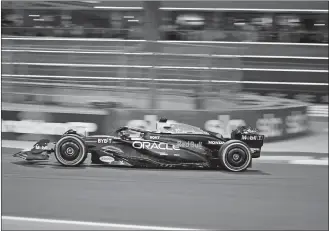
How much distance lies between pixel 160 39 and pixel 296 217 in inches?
40.2

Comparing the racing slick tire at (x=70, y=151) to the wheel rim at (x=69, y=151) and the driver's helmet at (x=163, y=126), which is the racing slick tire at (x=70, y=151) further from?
the driver's helmet at (x=163, y=126)

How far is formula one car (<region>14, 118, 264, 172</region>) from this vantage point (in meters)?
2.59

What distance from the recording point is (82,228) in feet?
7.56

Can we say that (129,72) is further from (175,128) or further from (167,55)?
(175,128)

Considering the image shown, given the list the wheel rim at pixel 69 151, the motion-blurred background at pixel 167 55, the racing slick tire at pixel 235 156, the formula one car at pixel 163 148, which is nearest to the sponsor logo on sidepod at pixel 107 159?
the formula one car at pixel 163 148

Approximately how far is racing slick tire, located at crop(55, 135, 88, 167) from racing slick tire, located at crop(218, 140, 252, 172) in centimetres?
69

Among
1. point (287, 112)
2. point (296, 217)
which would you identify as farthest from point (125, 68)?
point (296, 217)

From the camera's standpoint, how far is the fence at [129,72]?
2.58 meters

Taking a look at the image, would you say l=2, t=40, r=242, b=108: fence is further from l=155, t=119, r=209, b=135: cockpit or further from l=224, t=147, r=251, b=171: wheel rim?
l=224, t=147, r=251, b=171: wheel rim

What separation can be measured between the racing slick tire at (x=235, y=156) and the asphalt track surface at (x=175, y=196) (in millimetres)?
34

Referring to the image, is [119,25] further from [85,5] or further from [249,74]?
[249,74]

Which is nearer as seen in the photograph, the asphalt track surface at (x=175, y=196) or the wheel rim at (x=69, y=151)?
the asphalt track surface at (x=175, y=196)

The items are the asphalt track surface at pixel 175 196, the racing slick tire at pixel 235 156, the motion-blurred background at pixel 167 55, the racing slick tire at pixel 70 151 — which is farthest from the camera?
the racing slick tire at pixel 70 151

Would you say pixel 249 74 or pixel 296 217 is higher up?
pixel 249 74
